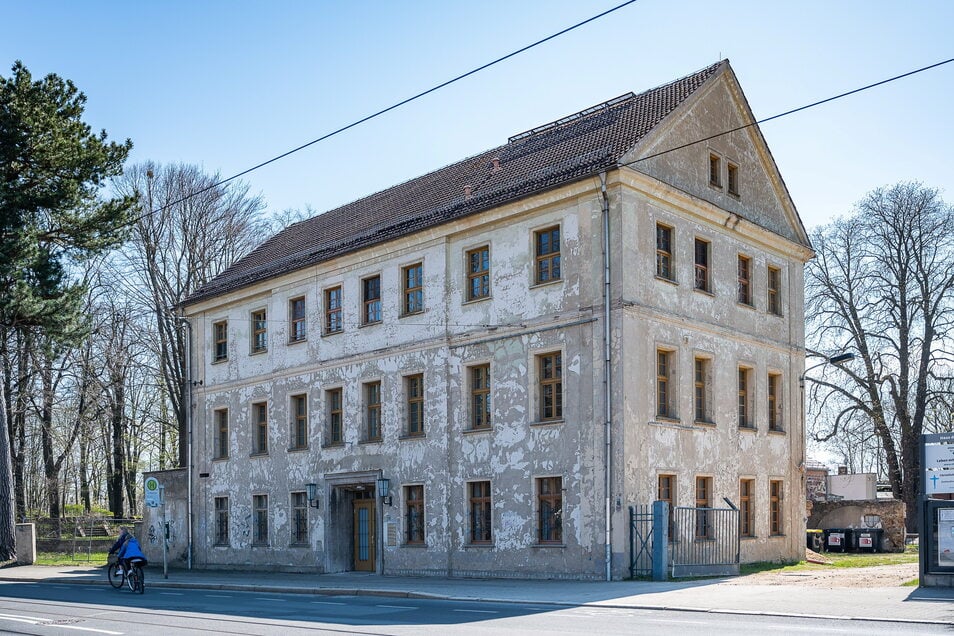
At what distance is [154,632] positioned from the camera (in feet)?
48.6

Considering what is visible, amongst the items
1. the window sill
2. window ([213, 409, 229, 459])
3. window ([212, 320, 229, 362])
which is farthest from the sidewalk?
window ([212, 320, 229, 362])

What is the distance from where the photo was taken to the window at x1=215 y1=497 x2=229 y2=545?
3741 centimetres

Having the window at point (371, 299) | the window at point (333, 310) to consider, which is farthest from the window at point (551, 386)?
the window at point (333, 310)

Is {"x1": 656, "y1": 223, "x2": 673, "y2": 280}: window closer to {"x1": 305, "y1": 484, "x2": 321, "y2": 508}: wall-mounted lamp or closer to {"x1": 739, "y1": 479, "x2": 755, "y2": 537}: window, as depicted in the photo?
{"x1": 739, "y1": 479, "x2": 755, "y2": 537}: window

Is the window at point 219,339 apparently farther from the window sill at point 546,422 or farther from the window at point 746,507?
the window at point 746,507

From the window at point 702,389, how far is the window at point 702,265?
1.96m

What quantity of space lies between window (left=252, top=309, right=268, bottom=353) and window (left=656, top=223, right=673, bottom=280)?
48.7 ft

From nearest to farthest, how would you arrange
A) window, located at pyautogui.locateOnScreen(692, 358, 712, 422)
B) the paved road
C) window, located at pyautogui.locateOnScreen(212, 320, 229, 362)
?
1. the paved road
2. window, located at pyautogui.locateOnScreen(692, 358, 712, 422)
3. window, located at pyautogui.locateOnScreen(212, 320, 229, 362)

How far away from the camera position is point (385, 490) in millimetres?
30469

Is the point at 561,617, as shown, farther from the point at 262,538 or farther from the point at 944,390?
the point at 944,390

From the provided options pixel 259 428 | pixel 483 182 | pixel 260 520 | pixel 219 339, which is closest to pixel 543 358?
pixel 483 182

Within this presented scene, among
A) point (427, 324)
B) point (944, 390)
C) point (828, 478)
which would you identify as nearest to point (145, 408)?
point (427, 324)

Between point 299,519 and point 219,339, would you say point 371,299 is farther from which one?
point 219,339

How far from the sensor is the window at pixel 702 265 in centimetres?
2878
